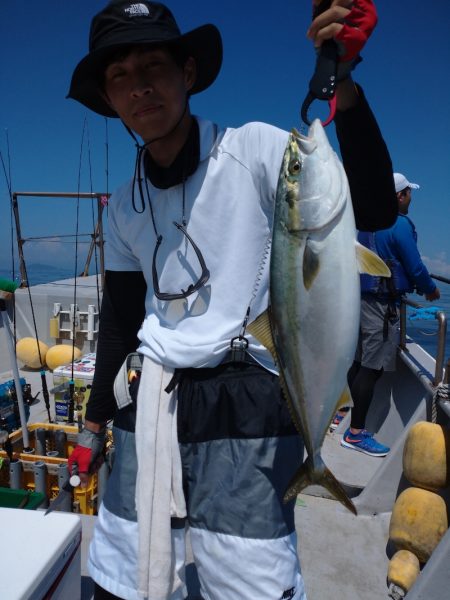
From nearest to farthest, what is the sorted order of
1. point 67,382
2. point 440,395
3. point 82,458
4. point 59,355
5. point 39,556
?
point 39,556 → point 82,458 → point 440,395 → point 67,382 → point 59,355

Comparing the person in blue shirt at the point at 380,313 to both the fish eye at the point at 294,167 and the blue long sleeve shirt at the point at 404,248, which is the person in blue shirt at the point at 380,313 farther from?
the fish eye at the point at 294,167

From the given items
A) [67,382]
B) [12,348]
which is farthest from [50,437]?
[67,382]

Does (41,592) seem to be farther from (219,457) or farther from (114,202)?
(114,202)

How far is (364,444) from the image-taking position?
4207 mm

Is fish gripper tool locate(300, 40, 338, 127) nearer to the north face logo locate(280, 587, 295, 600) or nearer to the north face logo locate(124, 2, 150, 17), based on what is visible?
the north face logo locate(124, 2, 150, 17)

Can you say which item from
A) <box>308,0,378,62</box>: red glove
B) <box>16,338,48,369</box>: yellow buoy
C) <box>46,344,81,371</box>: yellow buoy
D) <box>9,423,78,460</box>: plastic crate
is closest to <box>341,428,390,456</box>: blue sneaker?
<box>9,423,78,460</box>: plastic crate

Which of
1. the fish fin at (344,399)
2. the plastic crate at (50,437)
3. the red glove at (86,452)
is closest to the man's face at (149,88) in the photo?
the fish fin at (344,399)

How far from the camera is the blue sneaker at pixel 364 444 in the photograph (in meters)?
4.16

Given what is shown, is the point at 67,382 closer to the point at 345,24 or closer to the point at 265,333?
the point at 265,333

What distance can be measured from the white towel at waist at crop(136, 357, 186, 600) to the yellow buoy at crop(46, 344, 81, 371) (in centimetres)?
532

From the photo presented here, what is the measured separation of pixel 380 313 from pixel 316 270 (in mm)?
3331

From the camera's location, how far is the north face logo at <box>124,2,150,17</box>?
5.25 feet

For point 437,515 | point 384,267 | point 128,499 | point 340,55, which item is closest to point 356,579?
point 437,515

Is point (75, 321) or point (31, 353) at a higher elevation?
point (75, 321)
